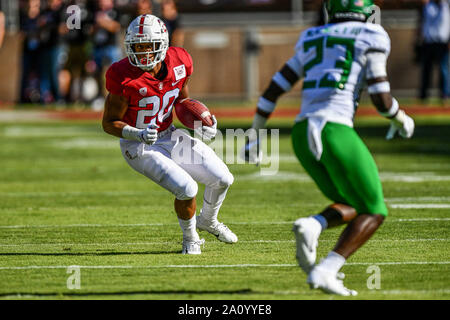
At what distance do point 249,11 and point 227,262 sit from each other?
15.9 metres

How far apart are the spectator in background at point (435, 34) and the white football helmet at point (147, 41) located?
11998 millimetres

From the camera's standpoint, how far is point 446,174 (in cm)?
960

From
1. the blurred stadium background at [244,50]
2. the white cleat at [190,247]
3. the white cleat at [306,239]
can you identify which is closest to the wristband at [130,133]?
the white cleat at [190,247]

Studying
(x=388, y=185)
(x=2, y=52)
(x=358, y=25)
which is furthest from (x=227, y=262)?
(x=2, y=52)

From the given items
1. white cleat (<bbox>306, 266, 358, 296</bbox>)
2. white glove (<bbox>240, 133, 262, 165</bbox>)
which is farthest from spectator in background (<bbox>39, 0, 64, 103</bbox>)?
white cleat (<bbox>306, 266, 358, 296</bbox>)

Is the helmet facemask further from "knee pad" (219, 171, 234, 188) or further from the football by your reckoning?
"knee pad" (219, 171, 234, 188)

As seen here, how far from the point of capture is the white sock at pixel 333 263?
4535 millimetres

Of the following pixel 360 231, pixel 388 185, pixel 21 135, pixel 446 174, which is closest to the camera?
pixel 360 231

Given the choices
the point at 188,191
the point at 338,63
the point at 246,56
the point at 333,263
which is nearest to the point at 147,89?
the point at 188,191

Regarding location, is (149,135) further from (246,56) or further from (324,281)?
(246,56)

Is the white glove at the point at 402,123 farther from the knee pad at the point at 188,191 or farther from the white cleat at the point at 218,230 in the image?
the white cleat at the point at 218,230

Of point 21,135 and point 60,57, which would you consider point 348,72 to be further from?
point 60,57

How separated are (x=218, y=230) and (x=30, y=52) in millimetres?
13323

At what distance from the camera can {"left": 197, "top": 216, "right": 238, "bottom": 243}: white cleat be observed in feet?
20.2
